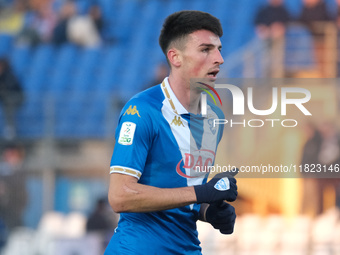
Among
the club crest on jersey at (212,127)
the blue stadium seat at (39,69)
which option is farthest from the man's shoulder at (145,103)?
the blue stadium seat at (39,69)

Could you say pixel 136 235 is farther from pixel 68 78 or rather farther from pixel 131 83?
pixel 68 78

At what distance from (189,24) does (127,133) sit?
659 millimetres

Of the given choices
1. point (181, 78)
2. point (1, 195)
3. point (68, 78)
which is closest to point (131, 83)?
point (68, 78)

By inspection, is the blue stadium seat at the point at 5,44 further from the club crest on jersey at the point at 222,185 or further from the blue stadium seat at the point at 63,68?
the club crest on jersey at the point at 222,185

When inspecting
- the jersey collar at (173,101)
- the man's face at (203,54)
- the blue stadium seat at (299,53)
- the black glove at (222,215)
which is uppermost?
the blue stadium seat at (299,53)

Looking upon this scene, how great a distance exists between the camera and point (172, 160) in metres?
3.27

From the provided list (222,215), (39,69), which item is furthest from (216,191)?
(39,69)

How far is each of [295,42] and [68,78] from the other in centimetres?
491

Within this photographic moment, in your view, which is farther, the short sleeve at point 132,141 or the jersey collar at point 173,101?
the jersey collar at point 173,101

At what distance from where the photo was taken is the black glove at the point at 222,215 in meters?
3.29

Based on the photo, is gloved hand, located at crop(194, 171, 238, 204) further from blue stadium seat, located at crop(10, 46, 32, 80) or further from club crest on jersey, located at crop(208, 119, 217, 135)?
blue stadium seat, located at crop(10, 46, 32, 80)

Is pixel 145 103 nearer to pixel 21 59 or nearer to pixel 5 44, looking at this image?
→ pixel 21 59

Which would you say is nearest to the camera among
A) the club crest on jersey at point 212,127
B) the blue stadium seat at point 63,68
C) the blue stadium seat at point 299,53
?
the club crest on jersey at point 212,127

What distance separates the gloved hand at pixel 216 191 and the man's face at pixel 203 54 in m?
0.55
